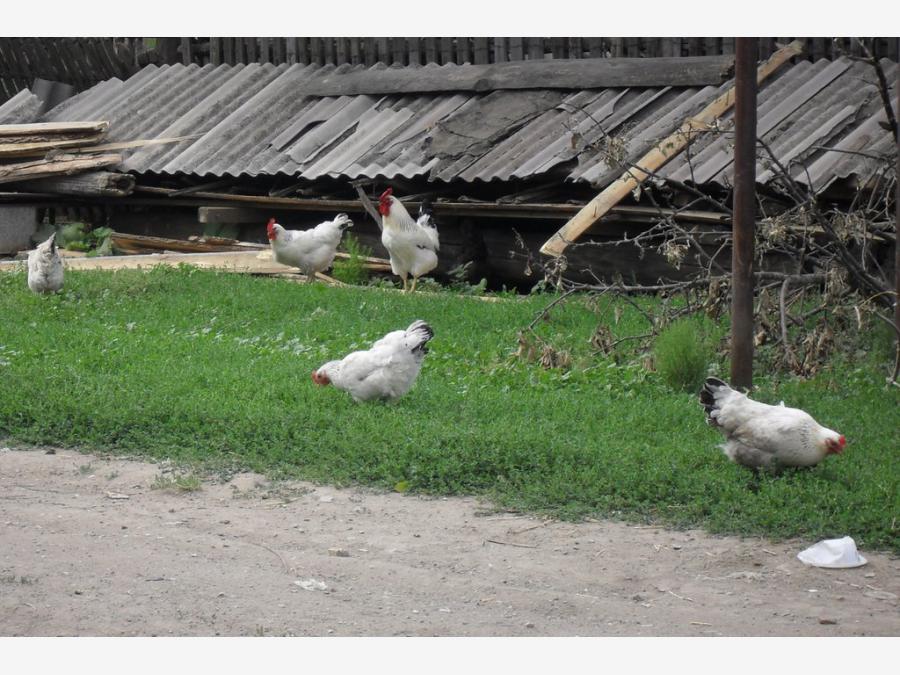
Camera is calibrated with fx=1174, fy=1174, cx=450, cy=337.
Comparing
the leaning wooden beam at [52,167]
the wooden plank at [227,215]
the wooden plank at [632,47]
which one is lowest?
the wooden plank at [227,215]

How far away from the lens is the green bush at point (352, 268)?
49.0 feet

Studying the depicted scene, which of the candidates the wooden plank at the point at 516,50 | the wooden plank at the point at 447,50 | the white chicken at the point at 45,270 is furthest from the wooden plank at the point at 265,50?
the white chicken at the point at 45,270

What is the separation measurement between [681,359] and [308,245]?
638 centimetres

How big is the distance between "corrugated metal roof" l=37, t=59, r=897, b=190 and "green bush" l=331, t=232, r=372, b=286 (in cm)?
97

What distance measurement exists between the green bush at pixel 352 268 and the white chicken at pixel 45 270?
369 centimetres

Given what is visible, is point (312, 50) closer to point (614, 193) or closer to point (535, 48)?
point (535, 48)

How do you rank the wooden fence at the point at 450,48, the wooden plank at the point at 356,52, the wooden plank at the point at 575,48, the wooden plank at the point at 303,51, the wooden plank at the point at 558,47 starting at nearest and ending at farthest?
the wooden fence at the point at 450,48 < the wooden plank at the point at 575,48 < the wooden plank at the point at 558,47 < the wooden plank at the point at 356,52 < the wooden plank at the point at 303,51

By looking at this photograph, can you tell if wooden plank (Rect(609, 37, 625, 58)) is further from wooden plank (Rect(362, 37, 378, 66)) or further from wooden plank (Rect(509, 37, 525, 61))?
wooden plank (Rect(362, 37, 378, 66))

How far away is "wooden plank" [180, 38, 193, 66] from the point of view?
20.0 meters

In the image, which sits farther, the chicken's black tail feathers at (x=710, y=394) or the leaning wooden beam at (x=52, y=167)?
the leaning wooden beam at (x=52, y=167)

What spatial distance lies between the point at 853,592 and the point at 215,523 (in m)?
3.27

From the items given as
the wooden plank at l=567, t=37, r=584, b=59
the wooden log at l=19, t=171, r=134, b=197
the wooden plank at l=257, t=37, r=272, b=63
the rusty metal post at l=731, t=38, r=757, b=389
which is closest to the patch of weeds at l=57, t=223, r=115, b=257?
the wooden log at l=19, t=171, r=134, b=197

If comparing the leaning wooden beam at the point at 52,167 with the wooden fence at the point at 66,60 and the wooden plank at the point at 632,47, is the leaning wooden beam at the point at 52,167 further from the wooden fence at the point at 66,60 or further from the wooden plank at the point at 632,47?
the wooden plank at the point at 632,47

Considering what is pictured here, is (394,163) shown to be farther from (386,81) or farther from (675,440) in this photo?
(675,440)
